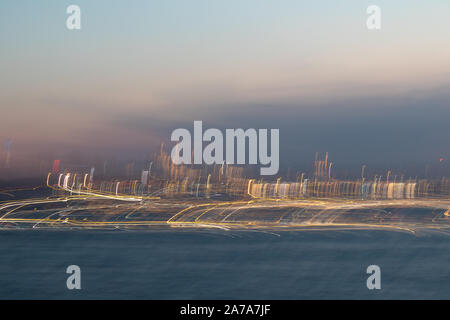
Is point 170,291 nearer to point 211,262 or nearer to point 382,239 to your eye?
point 211,262

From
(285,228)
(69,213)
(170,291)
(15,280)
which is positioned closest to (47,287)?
(15,280)

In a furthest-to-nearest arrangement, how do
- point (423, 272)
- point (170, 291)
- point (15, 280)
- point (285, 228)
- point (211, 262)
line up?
1. point (285, 228)
2. point (211, 262)
3. point (423, 272)
4. point (15, 280)
5. point (170, 291)

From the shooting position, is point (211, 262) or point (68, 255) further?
point (68, 255)
